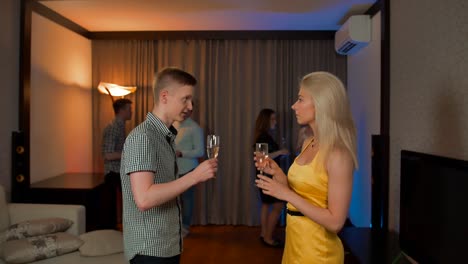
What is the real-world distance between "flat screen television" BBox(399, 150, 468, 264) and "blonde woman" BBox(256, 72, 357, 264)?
1.53ft

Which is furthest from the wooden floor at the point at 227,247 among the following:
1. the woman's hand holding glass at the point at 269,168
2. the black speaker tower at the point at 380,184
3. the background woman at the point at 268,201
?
the woman's hand holding glass at the point at 269,168

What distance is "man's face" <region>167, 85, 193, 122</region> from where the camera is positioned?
1702mm

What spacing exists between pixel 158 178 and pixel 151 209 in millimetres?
132

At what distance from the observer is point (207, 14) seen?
434cm

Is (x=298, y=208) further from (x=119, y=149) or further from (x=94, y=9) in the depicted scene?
(x=94, y=9)

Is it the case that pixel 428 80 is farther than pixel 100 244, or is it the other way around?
pixel 100 244

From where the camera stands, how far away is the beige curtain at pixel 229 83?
516cm

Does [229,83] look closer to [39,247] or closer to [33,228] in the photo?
[33,228]

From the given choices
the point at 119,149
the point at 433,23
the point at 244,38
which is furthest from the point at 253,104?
the point at 433,23

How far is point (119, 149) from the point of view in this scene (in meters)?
4.41

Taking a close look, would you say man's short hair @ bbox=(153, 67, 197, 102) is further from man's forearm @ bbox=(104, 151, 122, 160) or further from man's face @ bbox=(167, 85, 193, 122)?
man's forearm @ bbox=(104, 151, 122, 160)

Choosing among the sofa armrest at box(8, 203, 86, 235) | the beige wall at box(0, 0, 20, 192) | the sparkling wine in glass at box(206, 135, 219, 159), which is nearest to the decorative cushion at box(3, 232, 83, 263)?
the sofa armrest at box(8, 203, 86, 235)

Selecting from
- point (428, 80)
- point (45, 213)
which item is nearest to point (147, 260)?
point (45, 213)

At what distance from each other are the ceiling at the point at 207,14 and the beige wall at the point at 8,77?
0.50 metres
